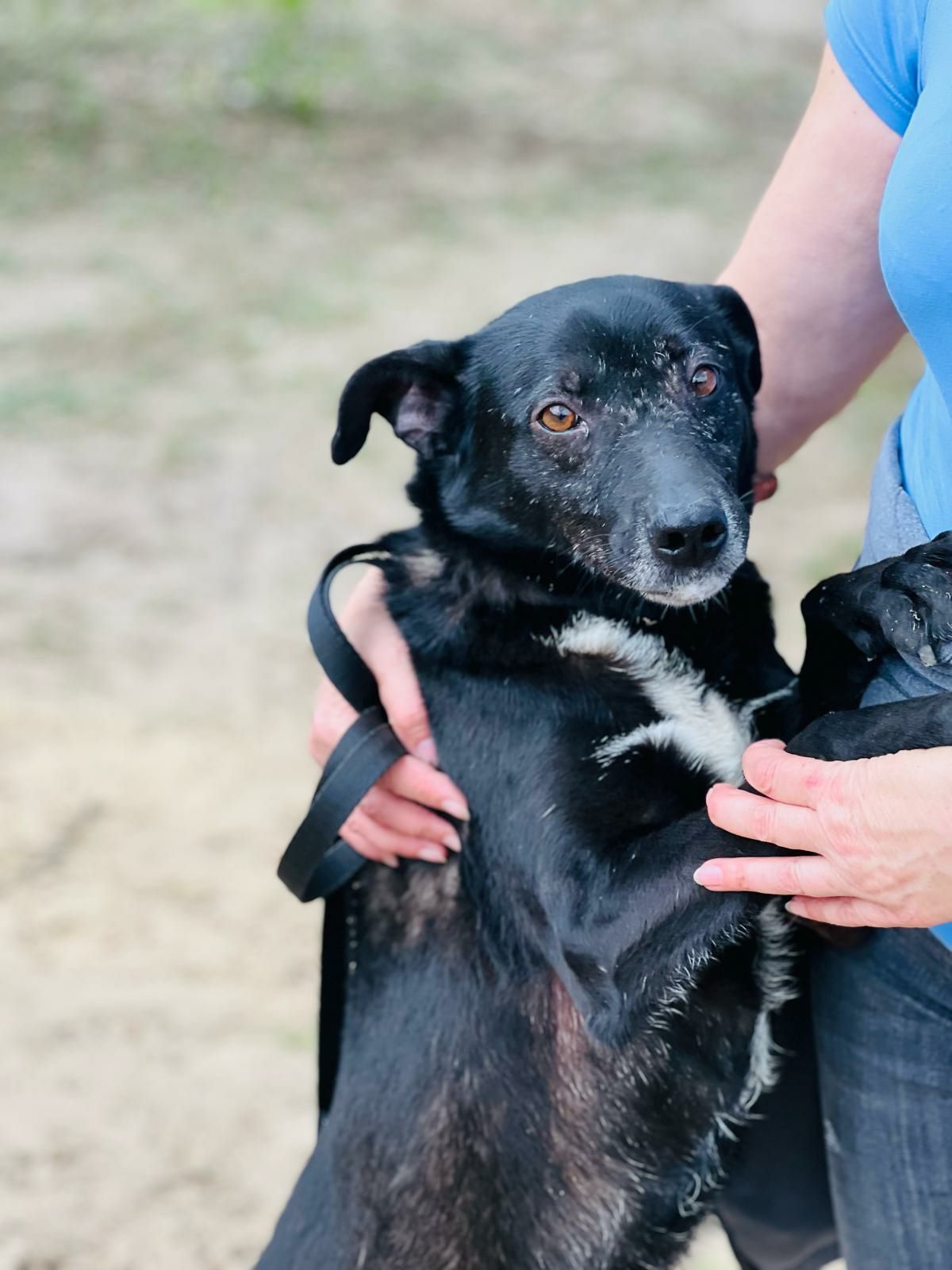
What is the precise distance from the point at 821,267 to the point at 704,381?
9.7 inches

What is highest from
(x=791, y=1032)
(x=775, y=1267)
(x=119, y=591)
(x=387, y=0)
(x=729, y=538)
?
(x=387, y=0)

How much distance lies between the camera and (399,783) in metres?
1.82

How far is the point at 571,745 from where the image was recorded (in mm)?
1752

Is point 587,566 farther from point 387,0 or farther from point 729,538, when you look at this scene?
point 387,0

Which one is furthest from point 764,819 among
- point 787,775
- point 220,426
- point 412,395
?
point 220,426

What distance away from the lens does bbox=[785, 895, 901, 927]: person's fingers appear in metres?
1.35

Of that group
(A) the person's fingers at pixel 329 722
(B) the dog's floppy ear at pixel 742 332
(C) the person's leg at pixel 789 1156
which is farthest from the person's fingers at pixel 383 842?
(B) the dog's floppy ear at pixel 742 332

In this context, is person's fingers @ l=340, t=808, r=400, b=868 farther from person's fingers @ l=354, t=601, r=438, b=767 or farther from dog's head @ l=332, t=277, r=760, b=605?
dog's head @ l=332, t=277, r=760, b=605

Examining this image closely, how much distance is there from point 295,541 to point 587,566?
3675 millimetres

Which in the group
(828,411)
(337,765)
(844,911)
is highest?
(828,411)

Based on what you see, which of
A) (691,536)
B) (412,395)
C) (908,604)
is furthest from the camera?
(412,395)

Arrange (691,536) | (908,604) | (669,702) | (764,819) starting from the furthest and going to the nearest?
(669,702)
(691,536)
(908,604)
(764,819)

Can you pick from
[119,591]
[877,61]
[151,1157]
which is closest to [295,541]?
[119,591]

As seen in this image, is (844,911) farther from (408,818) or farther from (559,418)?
(559,418)
